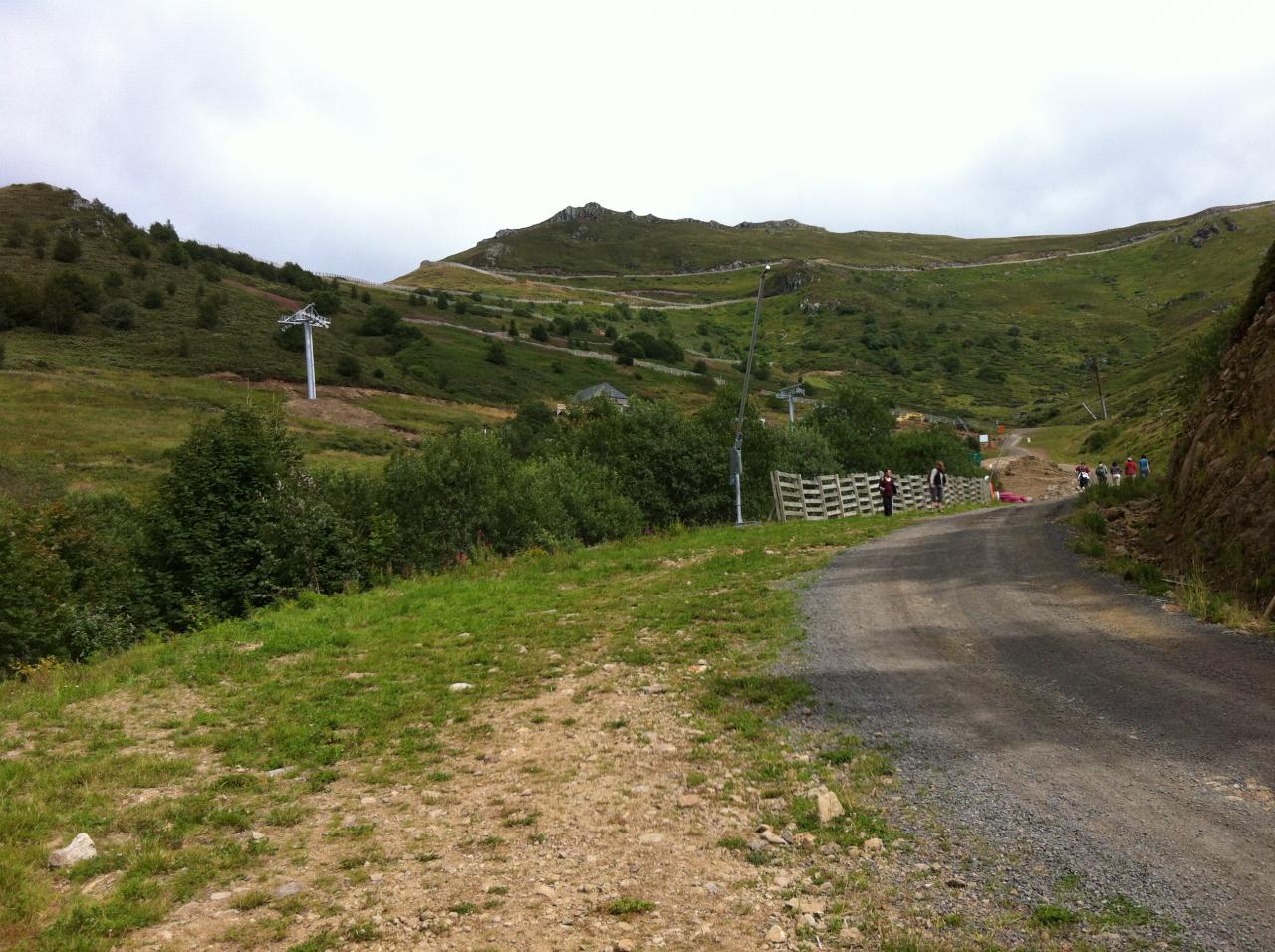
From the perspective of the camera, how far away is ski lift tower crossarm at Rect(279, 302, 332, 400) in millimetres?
74562

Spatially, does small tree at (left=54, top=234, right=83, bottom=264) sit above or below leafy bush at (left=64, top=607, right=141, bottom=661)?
above

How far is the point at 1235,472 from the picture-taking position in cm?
1120

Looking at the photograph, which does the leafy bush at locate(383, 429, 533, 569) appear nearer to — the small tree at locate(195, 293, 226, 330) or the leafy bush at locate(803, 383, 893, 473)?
the leafy bush at locate(803, 383, 893, 473)

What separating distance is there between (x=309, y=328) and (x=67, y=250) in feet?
117

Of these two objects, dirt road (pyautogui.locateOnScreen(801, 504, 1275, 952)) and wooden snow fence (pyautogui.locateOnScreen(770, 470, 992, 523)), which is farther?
wooden snow fence (pyautogui.locateOnScreen(770, 470, 992, 523))

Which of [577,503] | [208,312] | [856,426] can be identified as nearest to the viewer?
[577,503]

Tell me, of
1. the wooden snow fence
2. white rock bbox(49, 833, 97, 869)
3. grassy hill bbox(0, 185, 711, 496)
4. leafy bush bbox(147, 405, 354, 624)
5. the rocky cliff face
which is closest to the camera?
white rock bbox(49, 833, 97, 869)

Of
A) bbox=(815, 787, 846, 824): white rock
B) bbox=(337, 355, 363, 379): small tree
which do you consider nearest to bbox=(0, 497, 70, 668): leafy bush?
bbox=(815, 787, 846, 824): white rock

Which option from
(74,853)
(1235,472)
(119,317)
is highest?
(119,317)

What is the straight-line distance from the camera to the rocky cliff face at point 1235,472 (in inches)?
390

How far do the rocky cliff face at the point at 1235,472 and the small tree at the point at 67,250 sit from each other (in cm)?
10996

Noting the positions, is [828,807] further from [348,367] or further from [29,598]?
[348,367]

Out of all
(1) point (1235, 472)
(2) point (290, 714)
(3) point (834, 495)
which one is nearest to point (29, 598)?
(2) point (290, 714)

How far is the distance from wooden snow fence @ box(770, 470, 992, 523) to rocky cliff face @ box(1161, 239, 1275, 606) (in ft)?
51.5
